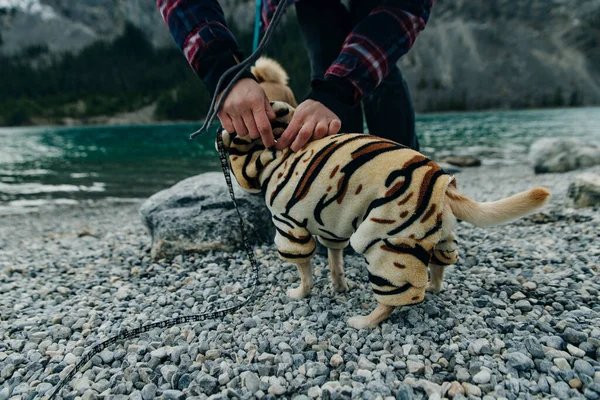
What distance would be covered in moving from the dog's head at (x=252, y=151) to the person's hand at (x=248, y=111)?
0.13 m

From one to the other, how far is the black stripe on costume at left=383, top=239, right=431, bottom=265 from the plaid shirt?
3.05 feet

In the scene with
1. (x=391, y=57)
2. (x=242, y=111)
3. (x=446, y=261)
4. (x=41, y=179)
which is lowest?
(x=41, y=179)

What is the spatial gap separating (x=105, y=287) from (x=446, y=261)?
2778mm

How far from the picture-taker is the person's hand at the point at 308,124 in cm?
213

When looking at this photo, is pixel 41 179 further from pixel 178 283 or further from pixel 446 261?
pixel 446 261

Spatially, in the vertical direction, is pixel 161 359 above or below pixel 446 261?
below

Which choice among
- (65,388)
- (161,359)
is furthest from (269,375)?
(65,388)

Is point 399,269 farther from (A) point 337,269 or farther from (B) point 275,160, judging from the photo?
(B) point 275,160

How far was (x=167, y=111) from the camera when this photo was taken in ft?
257

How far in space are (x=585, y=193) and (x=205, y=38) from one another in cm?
470

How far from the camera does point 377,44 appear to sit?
2250 millimetres

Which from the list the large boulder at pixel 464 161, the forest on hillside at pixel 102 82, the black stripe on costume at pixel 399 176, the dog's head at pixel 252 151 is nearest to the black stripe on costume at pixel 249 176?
the dog's head at pixel 252 151

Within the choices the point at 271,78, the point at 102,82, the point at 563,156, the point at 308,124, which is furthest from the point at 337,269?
the point at 102,82

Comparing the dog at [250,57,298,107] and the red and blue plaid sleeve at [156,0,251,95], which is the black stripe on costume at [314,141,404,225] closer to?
the red and blue plaid sleeve at [156,0,251,95]
